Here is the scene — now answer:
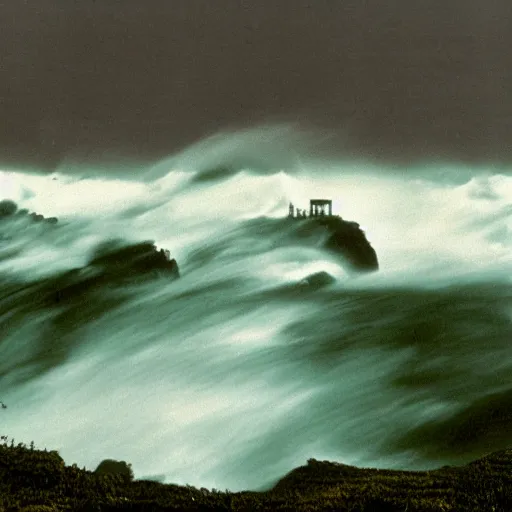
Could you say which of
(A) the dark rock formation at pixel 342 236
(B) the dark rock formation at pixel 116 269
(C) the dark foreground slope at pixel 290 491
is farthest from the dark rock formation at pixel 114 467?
Answer: (A) the dark rock formation at pixel 342 236

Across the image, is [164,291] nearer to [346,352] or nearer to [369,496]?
[346,352]

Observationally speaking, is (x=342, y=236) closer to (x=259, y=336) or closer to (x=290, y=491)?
(x=259, y=336)

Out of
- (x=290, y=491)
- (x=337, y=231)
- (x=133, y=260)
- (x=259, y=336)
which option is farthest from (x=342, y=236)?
(x=290, y=491)

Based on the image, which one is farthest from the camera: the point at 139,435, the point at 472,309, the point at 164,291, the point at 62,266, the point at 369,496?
the point at 62,266

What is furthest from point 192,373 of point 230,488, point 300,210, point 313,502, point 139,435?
point 313,502

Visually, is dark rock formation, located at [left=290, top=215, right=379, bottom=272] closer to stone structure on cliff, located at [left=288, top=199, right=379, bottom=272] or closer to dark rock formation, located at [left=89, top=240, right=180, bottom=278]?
stone structure on cliff, located at [left=288, top=199, right=379, bottom=272]

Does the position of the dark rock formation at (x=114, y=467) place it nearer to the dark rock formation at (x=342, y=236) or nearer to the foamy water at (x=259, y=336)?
the foamy water at (x=259, y=336)

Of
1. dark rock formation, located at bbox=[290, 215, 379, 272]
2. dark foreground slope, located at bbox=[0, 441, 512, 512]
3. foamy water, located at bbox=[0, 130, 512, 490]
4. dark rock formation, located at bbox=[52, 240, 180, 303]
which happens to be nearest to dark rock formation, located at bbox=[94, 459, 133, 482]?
foamy water, located at bbox=[0, 130, 512, 490]

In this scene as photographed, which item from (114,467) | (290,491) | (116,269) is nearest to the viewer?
(290,491)
